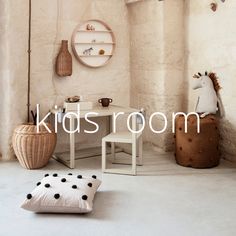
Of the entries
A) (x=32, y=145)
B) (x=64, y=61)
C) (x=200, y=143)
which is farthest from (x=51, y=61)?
(x=200, y=143)

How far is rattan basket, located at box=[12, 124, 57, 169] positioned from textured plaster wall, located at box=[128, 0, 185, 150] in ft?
→ 4.97

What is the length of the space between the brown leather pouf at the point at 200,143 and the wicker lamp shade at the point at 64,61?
1.49 metres

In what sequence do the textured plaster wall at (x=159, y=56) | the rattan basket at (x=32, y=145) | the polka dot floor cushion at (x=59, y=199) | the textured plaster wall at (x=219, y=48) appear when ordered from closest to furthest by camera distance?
the polka dot floor cushion at (x=59, y=199) → the rattan basket at (x=32, y=145) → the textured plaster wall at (x=219, y=48) → the textured plaster wall at (x=159, y=56)

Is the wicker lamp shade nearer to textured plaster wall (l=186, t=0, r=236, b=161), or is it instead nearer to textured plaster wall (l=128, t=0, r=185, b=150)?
textured plaster wall (l=128, t=0, r=185, b=150)

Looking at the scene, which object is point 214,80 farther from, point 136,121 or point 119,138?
point 119,138

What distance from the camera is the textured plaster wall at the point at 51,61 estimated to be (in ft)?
14.5

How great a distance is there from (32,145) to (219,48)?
2364 millimetres

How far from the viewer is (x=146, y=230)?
107 inches

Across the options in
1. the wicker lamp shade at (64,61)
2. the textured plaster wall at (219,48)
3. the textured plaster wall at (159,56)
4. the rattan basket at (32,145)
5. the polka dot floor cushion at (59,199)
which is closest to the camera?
the polka dot floor cushion at (59,199)

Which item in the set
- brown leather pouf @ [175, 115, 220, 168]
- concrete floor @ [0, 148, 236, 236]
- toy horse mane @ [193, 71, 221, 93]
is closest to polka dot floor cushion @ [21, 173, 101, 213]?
concrete floor @ [0, 148, 236, 236]

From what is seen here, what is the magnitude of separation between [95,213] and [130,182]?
33.7 inches

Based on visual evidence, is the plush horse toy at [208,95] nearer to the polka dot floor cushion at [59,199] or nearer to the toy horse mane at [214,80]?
the toy horse mane at [214,80]

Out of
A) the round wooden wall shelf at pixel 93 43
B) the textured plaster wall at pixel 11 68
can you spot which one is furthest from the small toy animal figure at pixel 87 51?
the textured plaster wall at pixel 11 68

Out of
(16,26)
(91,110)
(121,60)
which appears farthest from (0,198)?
(121,60)
